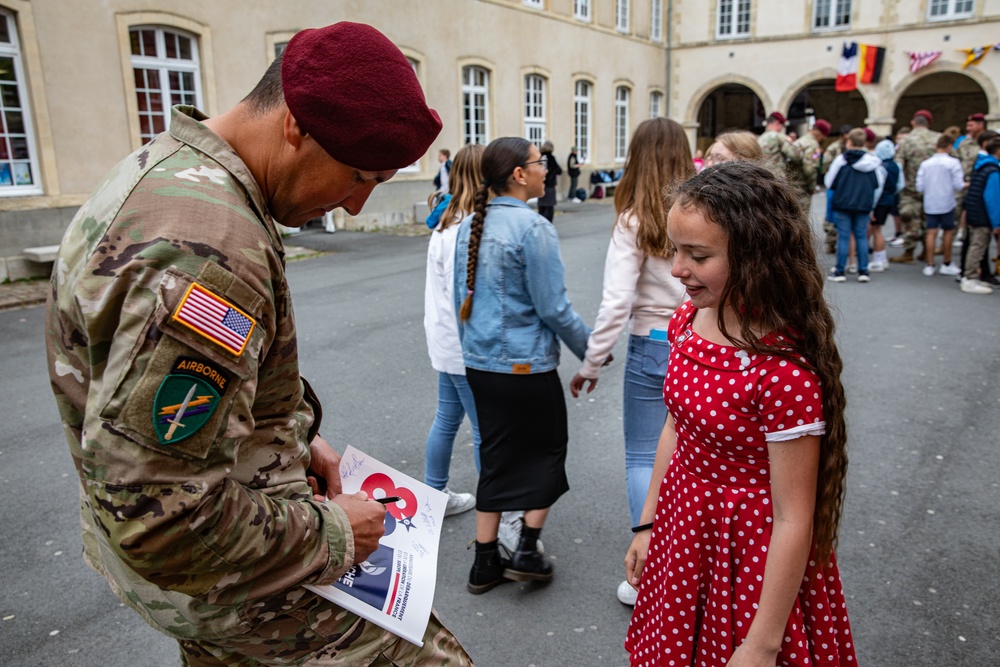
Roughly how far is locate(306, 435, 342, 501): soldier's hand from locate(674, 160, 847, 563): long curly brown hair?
98 centimetres

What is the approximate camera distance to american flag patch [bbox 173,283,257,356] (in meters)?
1.11

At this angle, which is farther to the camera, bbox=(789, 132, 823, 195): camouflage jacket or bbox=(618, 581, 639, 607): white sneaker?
bbox=(789, 132, 823, 195): camouflage jacket

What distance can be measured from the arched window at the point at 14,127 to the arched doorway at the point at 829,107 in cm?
3247

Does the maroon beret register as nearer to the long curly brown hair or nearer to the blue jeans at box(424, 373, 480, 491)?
the long curly brown hair

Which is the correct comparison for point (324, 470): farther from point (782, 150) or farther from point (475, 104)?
point (475, 104)

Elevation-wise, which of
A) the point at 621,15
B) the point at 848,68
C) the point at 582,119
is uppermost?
the point at 621,15

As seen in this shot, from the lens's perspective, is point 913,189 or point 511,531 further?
point 913,189

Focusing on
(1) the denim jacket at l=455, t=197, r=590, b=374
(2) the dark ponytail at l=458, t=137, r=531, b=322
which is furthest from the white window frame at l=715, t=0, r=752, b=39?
(1) the denim jacket at l=455, t=197, r=590, b=374

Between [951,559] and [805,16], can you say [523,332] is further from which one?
[805,16]

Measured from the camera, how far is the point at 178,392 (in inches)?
43.7

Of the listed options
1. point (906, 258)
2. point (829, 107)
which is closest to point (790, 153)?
point (906, 258)

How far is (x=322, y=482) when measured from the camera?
69.7 inches

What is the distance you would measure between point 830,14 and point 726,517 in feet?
106

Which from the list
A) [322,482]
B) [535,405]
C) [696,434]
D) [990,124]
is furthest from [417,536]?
[990,124]
